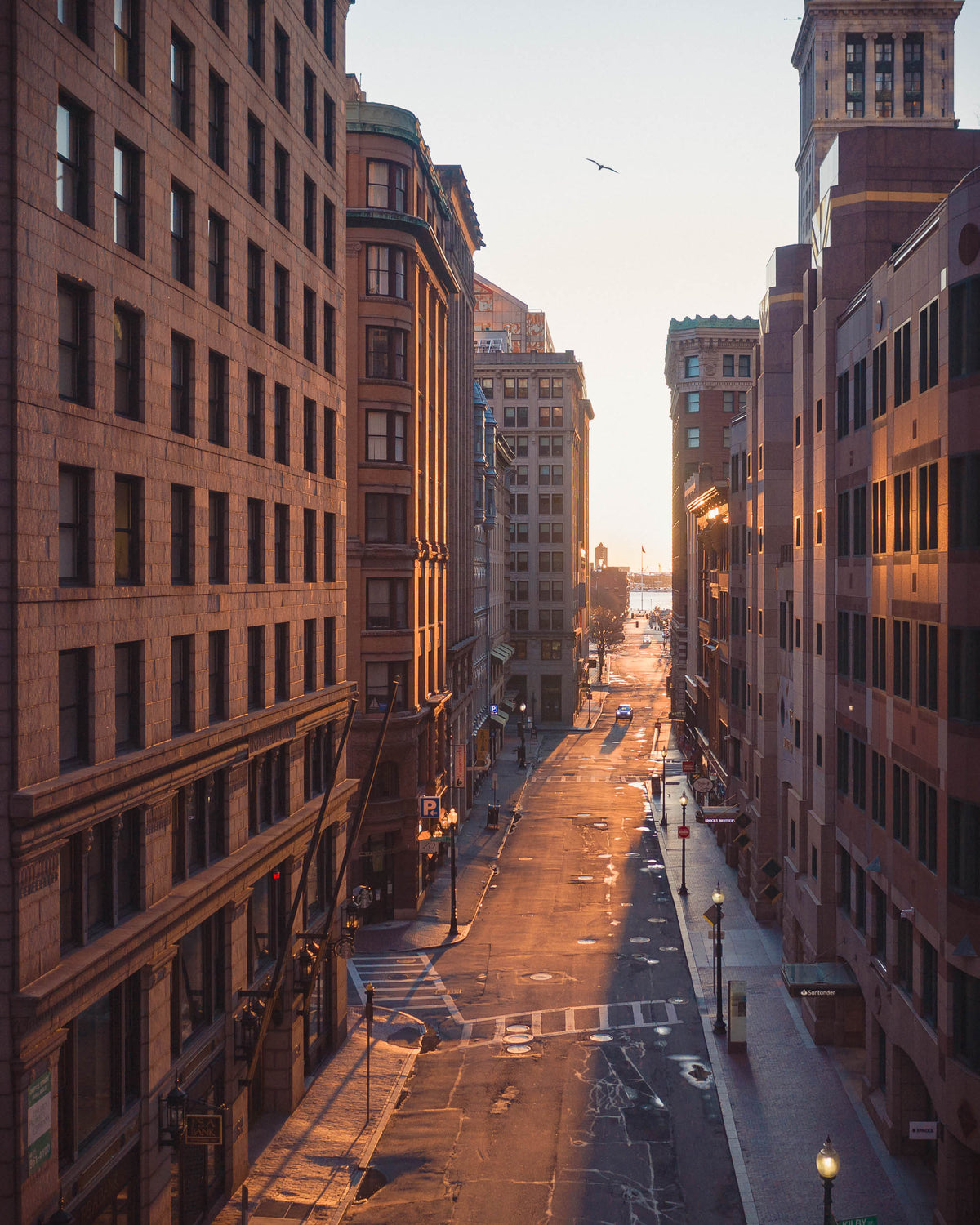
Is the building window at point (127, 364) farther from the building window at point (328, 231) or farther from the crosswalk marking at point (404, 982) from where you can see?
the crosswalk marking at point (404, 982)

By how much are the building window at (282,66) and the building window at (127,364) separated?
40.7 feet

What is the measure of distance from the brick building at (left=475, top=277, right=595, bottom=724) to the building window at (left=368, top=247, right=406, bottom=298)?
75.6 meters

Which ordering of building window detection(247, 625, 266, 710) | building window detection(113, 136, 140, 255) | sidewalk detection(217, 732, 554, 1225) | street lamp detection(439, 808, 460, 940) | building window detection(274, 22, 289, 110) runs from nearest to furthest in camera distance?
1. building window detection(113, 136, 140, 255)
2. sidewalk detection(217, 732, 554, 1225)
3. building window detection(247, 625, 266, 710)
4. building window detection(274, 22, 289, 110)
5. street lamp detection(439, 808, 460, 940)

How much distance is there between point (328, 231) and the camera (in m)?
36.1

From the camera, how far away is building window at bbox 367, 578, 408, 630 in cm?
4881

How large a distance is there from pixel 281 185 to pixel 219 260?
234 inches

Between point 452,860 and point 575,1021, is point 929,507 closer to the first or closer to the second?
point 575,1021

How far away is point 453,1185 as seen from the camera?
2586 cm

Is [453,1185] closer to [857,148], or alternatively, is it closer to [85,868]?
[85,868]

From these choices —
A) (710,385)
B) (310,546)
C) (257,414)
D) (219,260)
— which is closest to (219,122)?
(219,260)

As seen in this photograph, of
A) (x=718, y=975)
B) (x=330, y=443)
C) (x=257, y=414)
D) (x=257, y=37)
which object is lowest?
(x=718, y=975)

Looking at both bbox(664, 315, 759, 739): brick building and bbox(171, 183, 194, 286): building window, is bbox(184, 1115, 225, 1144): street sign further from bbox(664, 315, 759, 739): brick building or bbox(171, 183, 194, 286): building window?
bbox(664, 315, 759, 739): brick building

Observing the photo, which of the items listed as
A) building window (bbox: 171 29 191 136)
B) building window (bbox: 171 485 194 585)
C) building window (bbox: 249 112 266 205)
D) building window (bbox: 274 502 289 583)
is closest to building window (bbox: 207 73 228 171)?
building window (bbox: 171 29 191 136)

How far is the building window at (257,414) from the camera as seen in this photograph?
29125 millimetres
